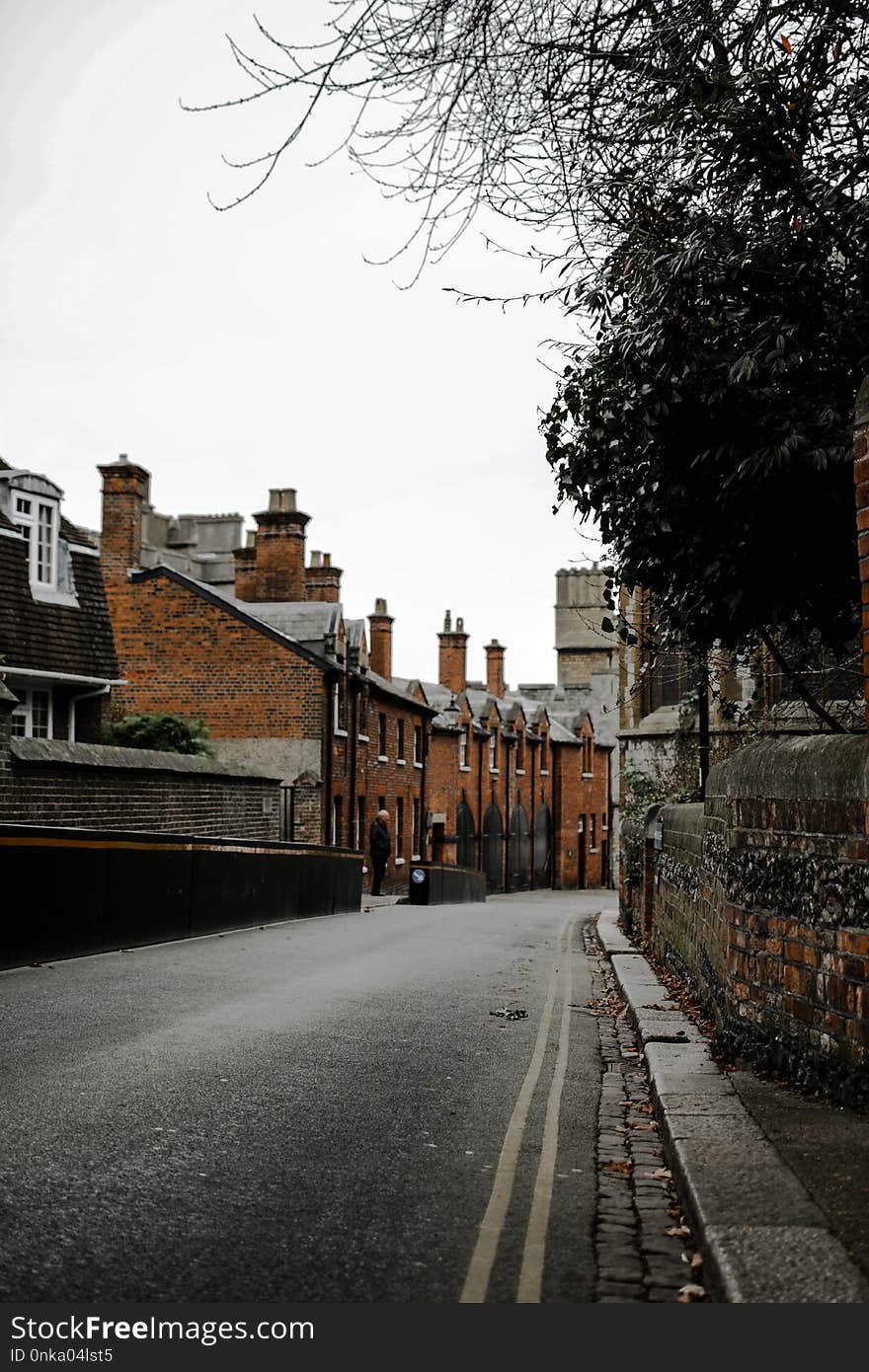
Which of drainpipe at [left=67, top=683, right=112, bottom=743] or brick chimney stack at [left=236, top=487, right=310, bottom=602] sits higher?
brick chimney stack at [left=236, top=487, right=310, bottom=602]

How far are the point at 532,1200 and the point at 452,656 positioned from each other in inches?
2238

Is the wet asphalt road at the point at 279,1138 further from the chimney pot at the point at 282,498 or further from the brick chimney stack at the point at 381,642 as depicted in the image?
the brick chimney stack at the point at 381,642

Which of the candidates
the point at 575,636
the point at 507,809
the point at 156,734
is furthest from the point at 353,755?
the point at 575,636

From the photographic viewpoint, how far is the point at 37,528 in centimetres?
2692

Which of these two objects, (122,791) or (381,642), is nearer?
(122,791)

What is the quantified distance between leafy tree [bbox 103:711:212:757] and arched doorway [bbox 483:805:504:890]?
31040 mm

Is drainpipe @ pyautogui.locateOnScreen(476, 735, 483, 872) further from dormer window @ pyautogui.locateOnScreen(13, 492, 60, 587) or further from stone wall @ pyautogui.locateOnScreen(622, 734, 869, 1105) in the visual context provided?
stone wall @ pyautogui.locateOnScreen(622, 734, 869, 1105)

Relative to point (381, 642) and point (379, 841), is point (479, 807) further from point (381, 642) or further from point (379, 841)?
point (379, 841)

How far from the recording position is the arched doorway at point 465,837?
54.9m

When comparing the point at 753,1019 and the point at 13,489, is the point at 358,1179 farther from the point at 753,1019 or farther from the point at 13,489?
the point at 13,489

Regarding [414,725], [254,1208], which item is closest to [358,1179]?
[254,1208]

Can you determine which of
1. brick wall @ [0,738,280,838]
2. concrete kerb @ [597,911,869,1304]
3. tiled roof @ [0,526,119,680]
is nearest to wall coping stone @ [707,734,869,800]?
concrete kerb @ [597,911,869,1304]

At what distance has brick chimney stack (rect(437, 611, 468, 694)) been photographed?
201 ft

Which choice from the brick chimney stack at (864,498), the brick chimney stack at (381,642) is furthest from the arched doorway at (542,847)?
the brick chimney stack at (864,498)
